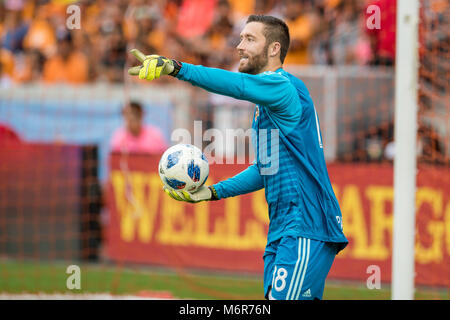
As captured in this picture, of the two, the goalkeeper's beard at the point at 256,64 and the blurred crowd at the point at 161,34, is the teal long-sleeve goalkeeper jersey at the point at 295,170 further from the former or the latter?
the blurred crowd at the point at 161,34

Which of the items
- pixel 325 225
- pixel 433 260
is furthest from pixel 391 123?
pixel 325 225

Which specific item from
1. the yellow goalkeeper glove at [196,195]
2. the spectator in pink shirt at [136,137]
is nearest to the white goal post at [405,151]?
the yellow goalkeeper glove at [196,195]

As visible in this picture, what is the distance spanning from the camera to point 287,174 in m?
4.55

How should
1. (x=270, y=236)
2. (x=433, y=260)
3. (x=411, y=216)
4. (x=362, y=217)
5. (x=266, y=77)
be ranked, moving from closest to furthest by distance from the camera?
(x=266, y=77) → (x=270, y=236) → (x=411, y=216) → (x=433, y=260) → (x=362, y=217)

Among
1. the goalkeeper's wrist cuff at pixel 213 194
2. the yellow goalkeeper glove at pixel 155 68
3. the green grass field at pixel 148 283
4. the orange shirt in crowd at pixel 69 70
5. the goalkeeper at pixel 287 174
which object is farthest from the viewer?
the orange shirt in crowd at pixel 69 70

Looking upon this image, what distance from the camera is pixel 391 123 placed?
9.55 metres

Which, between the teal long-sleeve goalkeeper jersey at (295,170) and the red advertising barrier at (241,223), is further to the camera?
→ the red advertising barrier at (241,223)

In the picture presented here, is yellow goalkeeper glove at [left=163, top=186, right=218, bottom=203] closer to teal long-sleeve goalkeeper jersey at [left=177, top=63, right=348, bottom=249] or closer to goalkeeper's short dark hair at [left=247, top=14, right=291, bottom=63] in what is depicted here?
teal long-sleeve goalkeeper jersey at [left=177, top=63, right=348, bottom=249]

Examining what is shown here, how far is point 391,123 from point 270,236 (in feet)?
17.7

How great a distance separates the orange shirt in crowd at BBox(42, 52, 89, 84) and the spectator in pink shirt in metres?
2.11

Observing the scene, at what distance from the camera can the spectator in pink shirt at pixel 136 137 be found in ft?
32.6

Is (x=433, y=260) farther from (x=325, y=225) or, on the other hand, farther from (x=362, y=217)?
(x=325, y=225)

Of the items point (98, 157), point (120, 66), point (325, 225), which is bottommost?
point (325, 225)

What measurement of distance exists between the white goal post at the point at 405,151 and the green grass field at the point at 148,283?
4.69ft
